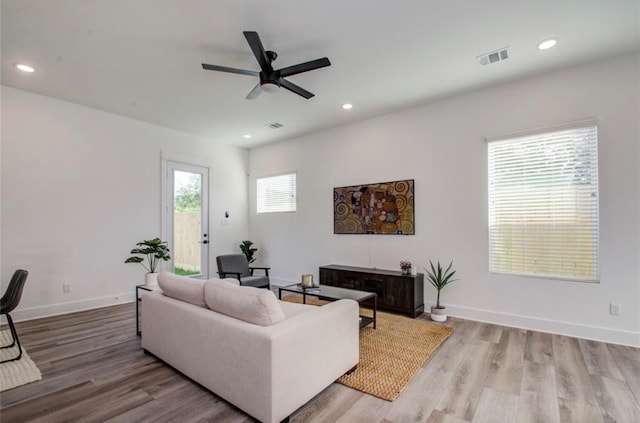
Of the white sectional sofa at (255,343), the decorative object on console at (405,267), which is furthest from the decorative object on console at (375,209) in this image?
the white sectional sofa at (255,343)

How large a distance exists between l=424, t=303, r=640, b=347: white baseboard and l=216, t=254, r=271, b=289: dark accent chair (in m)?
2.70

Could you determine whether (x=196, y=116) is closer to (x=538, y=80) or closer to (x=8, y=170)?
(x=8, y=170)

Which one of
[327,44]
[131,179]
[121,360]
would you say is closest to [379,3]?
[327,44]

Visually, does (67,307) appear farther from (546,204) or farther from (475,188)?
(546,204)

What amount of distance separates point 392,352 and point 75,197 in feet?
15.2

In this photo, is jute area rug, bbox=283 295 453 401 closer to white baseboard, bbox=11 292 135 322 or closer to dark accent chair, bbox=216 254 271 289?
dark accent chair, bbox=216 254 271 289

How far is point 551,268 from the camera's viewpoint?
3.44 metres

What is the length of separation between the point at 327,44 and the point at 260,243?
444cm

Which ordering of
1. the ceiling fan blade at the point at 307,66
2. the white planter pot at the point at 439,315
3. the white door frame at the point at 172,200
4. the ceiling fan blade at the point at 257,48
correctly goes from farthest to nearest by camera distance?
the white door frame at the point at 172,200 < the white planter pot at the point at 439,315 < the ceiling fan blade at the point at 307,66 < the ceiling fan blade at the point at 257,48

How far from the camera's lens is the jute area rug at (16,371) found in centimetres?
237

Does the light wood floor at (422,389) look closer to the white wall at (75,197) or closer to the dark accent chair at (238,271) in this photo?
the white wall at (75,197)

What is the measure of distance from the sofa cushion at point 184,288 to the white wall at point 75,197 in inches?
97.4

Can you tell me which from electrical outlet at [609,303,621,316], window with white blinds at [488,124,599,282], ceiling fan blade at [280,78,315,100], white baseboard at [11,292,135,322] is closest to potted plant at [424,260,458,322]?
window with white blinds at [488,124,599,282]

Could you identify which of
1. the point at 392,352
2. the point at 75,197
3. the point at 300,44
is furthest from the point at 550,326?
the point at 75,197
